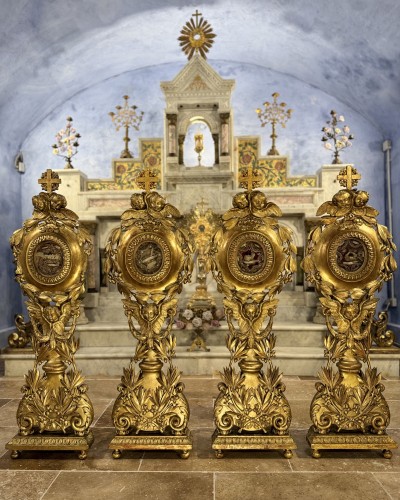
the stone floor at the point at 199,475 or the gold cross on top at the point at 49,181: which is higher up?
the gold cross on top at the point at 49,181

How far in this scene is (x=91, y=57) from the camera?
952 cm

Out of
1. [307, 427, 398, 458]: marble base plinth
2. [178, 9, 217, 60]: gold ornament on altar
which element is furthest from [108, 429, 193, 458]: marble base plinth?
[178, 9, 217, 60]: gold ornament on altar

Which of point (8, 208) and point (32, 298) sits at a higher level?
point (8, 208)

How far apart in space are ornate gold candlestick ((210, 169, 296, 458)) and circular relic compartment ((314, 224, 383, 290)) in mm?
316

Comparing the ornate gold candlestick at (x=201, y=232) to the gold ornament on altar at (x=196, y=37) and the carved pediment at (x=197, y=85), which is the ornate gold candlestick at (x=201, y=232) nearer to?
the carved pediment at (x=197, y=85)

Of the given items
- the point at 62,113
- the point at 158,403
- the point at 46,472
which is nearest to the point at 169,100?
the point at 62,113

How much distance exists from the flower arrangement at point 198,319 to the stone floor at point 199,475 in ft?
8.91

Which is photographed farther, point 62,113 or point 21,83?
point 62,113

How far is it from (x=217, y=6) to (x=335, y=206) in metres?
5.82

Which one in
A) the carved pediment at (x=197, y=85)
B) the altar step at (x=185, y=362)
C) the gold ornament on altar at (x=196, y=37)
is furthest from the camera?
the gold ornament on altar at (x=196, y=37)

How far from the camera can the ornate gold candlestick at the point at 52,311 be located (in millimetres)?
3875

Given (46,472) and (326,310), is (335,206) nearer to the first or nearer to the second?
(326,310)

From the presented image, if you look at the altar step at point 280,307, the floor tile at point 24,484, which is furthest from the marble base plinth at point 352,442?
the altar step at point 280,307

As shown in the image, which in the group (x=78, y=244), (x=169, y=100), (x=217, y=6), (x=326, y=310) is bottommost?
(x=326, y=310)
